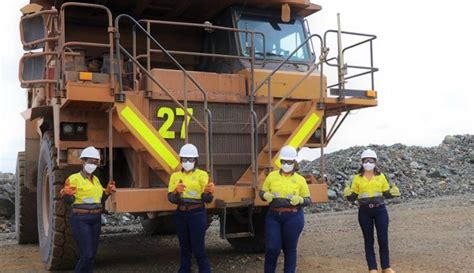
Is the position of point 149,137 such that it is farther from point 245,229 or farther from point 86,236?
point 245,229

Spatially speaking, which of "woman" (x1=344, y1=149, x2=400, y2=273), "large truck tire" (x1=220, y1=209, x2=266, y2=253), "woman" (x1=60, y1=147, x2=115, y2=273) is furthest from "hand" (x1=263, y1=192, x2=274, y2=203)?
"woman" (x1=60, y1=147, x2=115, y2=273)

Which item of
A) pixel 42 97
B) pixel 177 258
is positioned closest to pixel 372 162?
pixel 177 258

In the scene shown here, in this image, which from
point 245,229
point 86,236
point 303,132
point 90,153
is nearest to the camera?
point 86,236

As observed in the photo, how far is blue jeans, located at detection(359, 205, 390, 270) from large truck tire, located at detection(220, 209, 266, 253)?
4.42ft

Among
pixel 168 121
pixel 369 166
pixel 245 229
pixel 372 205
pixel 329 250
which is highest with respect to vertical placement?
pixel 168 121

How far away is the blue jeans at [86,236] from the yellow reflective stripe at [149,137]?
36.2 inches

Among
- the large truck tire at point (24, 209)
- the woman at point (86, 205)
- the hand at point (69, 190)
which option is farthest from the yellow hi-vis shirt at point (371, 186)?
the large truck tire at point (24, 209)

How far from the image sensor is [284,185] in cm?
558

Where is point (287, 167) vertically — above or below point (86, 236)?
above

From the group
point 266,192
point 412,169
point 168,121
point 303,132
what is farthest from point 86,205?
point 412,169

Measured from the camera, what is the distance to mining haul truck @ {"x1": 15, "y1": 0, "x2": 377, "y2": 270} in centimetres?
584

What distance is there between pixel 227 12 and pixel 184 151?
2.57 meters

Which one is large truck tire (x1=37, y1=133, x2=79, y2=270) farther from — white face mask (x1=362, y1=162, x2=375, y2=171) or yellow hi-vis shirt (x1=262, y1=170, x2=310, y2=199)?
white face mask (x1=362, y1=162, x2=375, y2=171)

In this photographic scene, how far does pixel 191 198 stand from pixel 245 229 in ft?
5.96
